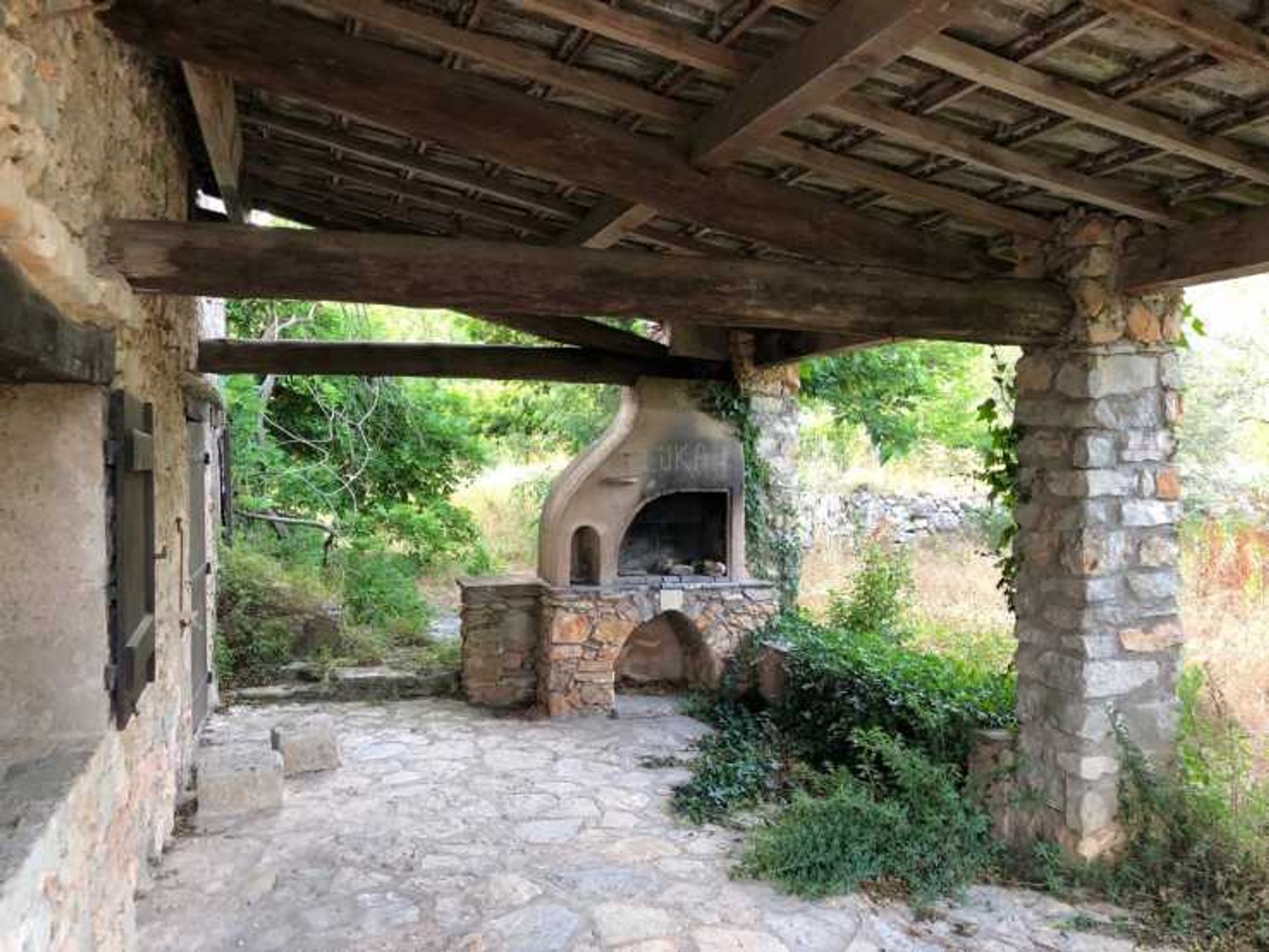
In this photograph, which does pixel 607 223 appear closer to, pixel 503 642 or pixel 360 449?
pixel 503 642

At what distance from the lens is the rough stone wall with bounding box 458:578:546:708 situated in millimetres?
7621

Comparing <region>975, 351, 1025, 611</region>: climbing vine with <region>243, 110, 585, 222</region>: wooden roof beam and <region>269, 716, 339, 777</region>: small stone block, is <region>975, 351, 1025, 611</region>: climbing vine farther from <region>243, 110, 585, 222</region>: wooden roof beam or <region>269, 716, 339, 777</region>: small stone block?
<region>269, 716, 339, 777</region>: small stone block

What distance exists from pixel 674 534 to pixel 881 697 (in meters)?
3.06

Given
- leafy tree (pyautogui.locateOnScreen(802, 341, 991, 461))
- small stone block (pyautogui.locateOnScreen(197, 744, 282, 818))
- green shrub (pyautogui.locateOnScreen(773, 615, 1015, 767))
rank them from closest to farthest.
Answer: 1. green shrub (pyautogui.locateOnScreen(773, 615, 1015, 767))
2. small stone block (pyautogui.locateOnScreen(197, 744, 282, 818))
3. leafy tree (pyautogui.locateOnScreen(802, 341, 991, 461))

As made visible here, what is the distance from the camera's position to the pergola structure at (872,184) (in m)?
2.92

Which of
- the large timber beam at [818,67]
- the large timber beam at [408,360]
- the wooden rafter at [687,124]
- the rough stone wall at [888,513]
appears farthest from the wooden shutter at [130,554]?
the rough stone wall at [888,513]

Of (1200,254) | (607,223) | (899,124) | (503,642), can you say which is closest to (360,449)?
(503,642)

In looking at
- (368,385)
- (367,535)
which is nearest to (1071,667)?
(367,535)

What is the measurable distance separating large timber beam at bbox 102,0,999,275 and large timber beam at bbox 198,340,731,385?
299 centimetres

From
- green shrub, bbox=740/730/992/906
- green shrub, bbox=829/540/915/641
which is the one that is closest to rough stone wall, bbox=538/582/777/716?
green shrub, bbox=829/540/915/641

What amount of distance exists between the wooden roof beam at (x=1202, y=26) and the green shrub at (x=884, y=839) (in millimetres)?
3393

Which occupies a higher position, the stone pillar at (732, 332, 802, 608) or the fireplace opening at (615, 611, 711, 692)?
the stone pillar at (732, 332, 802, 608)

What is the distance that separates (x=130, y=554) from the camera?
3156 mm

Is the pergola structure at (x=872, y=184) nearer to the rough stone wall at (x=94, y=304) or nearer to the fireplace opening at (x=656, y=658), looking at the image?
the rough stone wall at (x=94, y=304)
